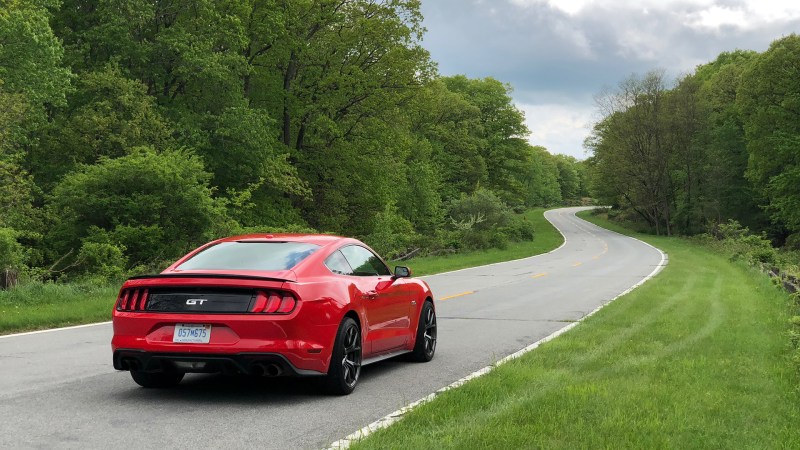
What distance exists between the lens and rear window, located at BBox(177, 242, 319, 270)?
22.7 ft

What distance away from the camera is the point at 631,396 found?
6.31 meters

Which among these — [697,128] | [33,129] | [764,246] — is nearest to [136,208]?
[33,129]

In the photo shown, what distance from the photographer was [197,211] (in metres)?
20.6

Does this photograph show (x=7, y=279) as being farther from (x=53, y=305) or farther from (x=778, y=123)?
(x=778, y=123)

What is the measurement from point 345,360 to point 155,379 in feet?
6.05

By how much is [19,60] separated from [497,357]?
22.7m

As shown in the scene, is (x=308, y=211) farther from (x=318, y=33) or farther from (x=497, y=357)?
(x=497, y=357)

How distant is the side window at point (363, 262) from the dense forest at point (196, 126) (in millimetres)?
10535

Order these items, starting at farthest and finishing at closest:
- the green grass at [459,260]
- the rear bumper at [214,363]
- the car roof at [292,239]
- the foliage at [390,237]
Result: the foliage at [390,237] < the green grass at [459,260] < the car roof at [292,239] < the rear bumper at [214,363]

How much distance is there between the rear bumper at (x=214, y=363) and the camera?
6.12m

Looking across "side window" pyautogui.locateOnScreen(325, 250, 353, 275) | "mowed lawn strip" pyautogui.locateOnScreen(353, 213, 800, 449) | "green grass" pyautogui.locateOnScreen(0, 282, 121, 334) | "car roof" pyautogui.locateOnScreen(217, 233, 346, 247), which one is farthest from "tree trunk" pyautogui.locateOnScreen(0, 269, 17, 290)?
"mowed lawn strip" pyautogui.locateOnScreen(353, 213, 800, 449)

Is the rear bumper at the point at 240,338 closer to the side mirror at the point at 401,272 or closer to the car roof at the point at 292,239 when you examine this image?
the car roof at the point at 292,239

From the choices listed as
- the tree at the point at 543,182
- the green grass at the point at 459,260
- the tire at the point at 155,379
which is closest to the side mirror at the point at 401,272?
the tire at the point at 155,379

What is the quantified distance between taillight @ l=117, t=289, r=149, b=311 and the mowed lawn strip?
8.57 ft
